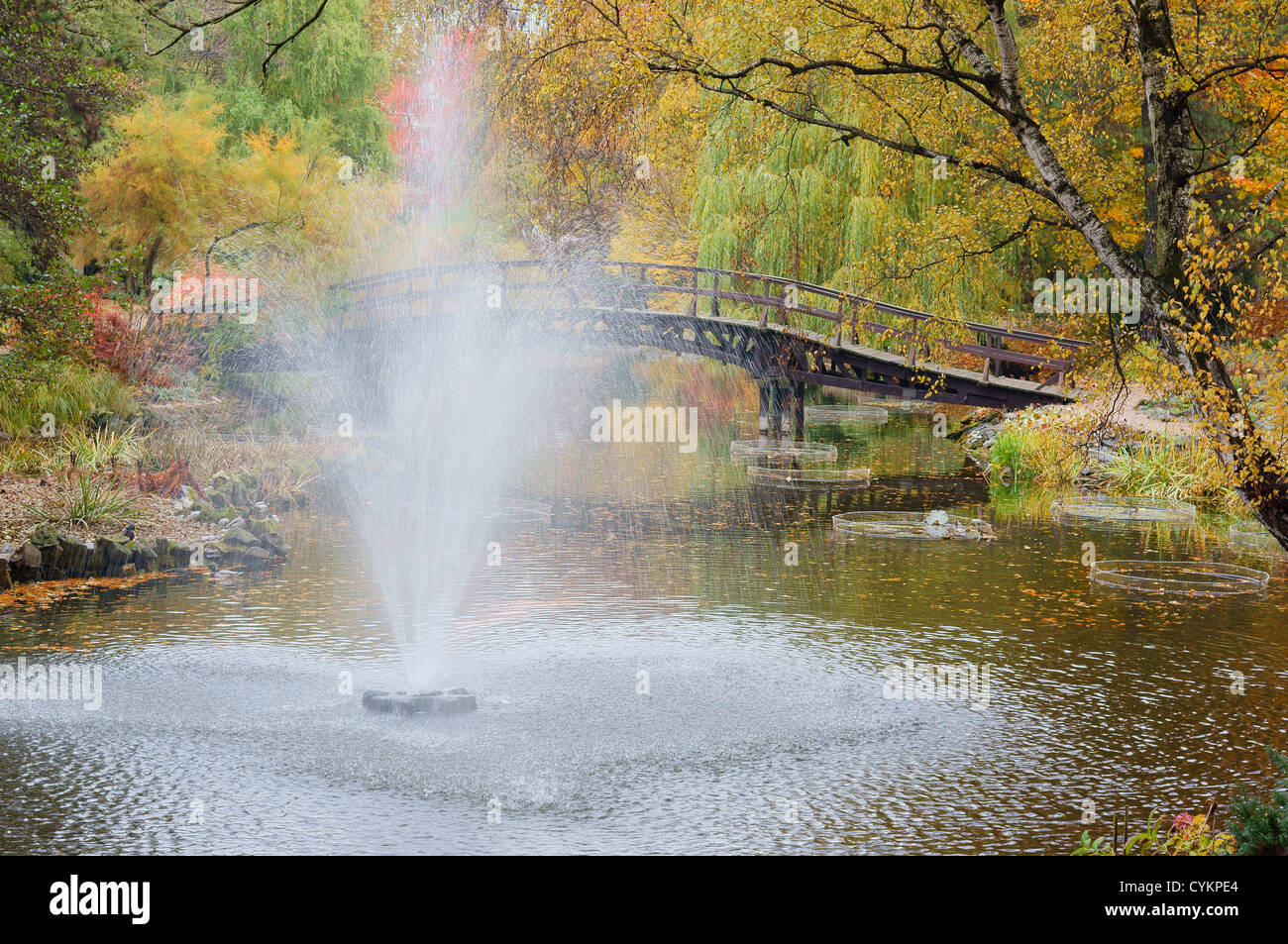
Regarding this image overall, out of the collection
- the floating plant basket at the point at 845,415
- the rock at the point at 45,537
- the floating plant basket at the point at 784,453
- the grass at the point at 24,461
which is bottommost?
the rock at the point at 45,537

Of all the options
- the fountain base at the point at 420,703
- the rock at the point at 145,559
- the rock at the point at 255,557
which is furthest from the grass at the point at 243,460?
the fountain base at the point at 420,703

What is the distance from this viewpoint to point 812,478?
27.4 metres

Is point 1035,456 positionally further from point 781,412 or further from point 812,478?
point 781,412

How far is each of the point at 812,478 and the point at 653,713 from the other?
53.5 ft

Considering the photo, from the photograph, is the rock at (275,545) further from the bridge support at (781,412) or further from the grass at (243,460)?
the bridge support at (781,412)

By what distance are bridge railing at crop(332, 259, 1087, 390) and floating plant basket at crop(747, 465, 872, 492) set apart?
9.39ft

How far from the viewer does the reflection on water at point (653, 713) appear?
29.7 feet

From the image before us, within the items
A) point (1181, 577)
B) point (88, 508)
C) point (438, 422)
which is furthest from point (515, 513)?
point (438, 422)

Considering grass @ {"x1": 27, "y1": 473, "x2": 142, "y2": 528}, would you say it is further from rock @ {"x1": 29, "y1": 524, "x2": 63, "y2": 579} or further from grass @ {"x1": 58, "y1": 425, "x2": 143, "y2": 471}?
grass @ {"x1": 58, "y1": 425, "x2": 143, "y2": 471}

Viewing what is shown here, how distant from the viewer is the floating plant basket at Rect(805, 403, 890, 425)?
41.5 meters

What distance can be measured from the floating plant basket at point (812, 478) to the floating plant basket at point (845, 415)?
13.3m

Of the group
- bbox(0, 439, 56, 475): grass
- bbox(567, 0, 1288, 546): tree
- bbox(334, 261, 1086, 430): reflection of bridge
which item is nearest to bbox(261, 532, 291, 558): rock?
bbox(0, 439, 56, 475): grass
